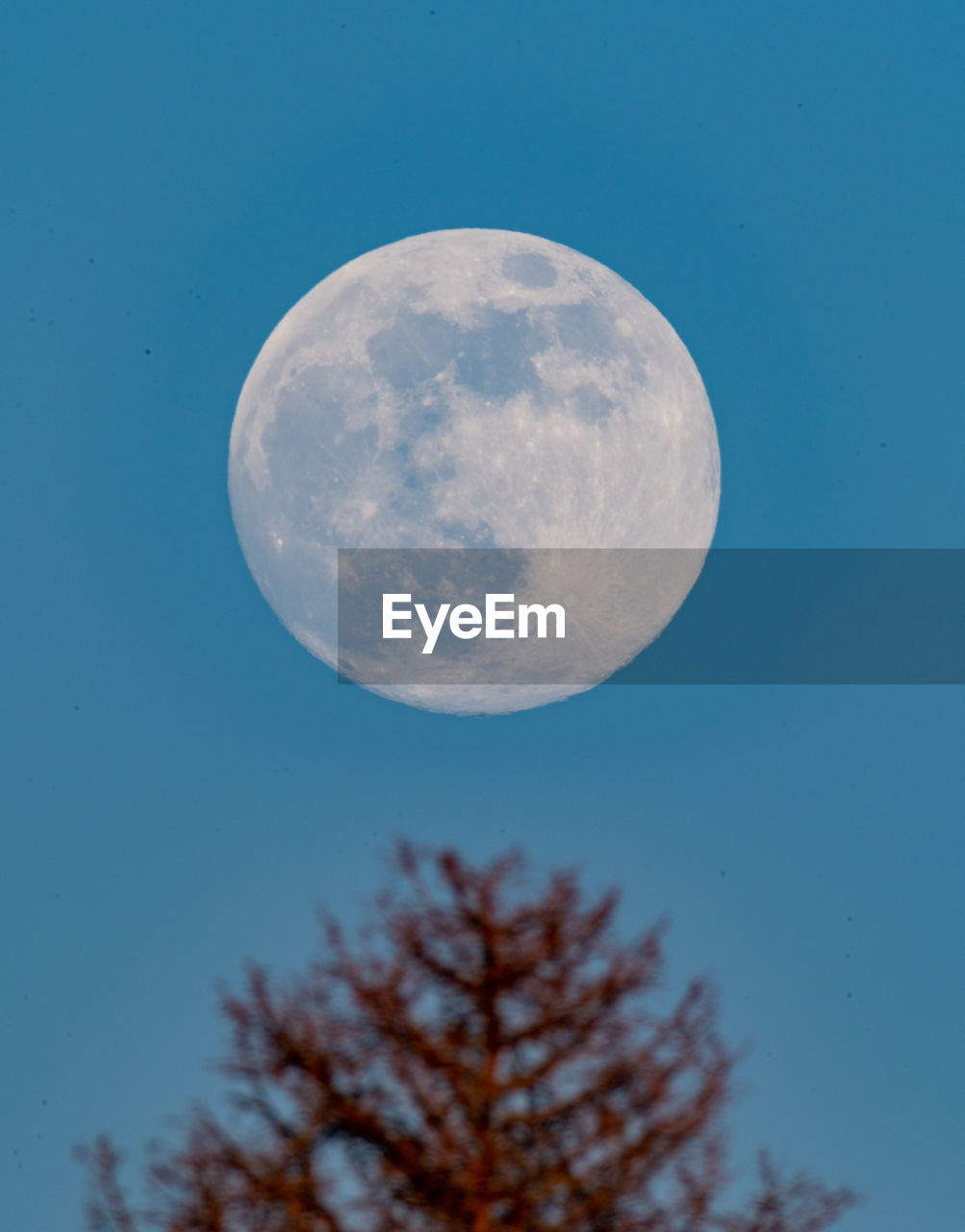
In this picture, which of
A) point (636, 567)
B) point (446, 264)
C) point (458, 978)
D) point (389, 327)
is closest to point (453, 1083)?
point (458, 978)

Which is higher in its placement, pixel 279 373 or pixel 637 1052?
pixel 279 373

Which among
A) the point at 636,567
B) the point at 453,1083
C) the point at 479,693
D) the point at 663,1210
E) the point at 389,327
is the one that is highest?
the point at 389,327

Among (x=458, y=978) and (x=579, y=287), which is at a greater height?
(x=579, y=287)

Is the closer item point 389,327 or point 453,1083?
point 453,1083

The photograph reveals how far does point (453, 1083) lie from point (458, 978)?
0.77m

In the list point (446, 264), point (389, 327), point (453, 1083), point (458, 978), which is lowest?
point (453, 1083)

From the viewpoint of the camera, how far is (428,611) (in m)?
16.9

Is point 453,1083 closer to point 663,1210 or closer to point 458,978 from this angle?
point 458,978

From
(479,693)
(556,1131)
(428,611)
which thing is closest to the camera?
(556,1131)

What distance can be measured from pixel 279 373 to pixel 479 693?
4735 mm

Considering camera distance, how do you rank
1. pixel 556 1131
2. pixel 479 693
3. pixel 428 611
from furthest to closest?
pixel 479 693 < pixel 428 611 < pixel 556 1131

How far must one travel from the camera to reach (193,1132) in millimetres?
10805

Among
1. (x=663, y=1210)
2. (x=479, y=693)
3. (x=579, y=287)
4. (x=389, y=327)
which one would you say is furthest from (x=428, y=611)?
(x=663, y=1210)

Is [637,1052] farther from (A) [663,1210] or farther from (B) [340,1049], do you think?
(B) [340,1049]
